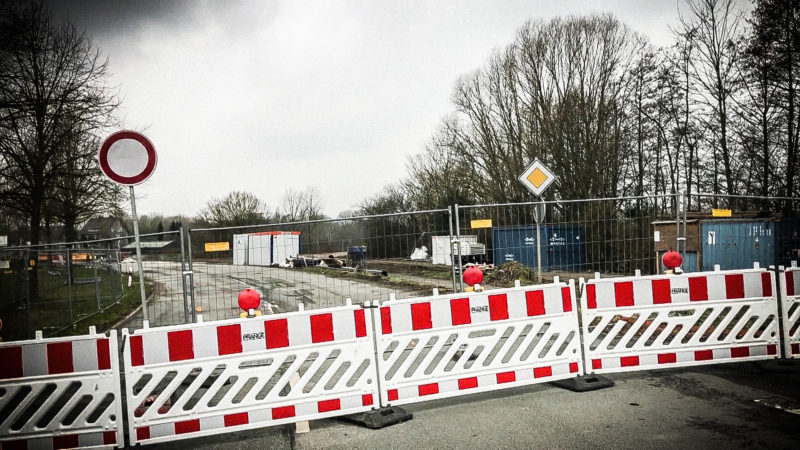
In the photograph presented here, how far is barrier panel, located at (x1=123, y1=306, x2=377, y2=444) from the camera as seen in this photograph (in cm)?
446

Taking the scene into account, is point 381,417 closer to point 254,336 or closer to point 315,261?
point 254,336

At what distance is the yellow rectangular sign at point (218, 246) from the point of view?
741cm

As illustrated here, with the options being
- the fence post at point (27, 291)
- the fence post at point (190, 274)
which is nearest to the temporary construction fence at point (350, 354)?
the fence post at point (190, 274)

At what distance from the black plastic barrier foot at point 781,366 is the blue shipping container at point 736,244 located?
20.7ft

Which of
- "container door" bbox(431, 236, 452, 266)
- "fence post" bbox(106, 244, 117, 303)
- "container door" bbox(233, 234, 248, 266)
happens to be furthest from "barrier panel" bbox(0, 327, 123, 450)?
"fence post" bbox(106, 244, 117, 303)

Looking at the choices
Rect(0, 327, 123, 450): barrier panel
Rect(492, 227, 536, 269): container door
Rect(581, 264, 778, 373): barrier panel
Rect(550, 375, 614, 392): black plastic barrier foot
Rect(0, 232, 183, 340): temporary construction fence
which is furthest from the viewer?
Rect(492, 227, 536, 269): container door

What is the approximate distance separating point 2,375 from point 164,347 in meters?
1.42

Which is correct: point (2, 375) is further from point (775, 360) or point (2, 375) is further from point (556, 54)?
point (556, 54)

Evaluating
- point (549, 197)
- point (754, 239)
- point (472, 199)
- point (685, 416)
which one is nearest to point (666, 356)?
point (685, 416)

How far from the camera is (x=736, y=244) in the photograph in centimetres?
1177

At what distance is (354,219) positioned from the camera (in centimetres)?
799

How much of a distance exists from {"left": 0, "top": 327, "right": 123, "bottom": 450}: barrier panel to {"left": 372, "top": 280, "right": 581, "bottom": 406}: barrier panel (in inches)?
102

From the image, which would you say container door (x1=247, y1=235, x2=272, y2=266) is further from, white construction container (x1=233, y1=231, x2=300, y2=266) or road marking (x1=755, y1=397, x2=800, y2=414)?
road marking (x1=755, y1=397, x2=800, y2=414)

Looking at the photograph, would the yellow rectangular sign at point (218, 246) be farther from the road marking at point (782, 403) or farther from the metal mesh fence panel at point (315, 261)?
the road marking at point (782, 403)
